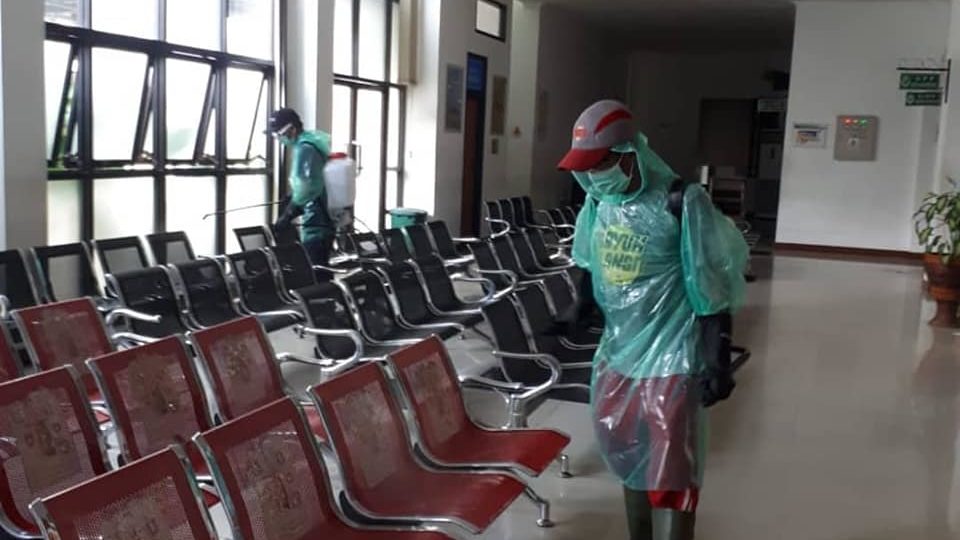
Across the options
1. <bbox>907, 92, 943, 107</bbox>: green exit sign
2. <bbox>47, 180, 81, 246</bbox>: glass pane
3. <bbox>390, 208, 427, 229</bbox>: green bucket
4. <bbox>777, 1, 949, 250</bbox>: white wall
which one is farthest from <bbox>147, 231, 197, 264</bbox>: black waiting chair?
<bbox>907, 92, 943, 107</bbox>: green exit sign

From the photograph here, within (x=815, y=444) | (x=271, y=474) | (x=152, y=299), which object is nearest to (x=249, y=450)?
(x=271, y=474)

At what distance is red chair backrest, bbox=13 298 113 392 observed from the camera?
2.95 metres

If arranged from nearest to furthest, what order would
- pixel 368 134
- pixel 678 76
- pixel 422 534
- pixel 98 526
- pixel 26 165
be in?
pixel 98 526 → pixel 422 534 → pixel 26 165 → pixel 368 134 → pixel 678 76

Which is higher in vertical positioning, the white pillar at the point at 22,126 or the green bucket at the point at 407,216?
the white pillar at the point at 22,126

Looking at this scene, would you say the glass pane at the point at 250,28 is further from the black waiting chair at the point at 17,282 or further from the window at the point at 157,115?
the black waiting chair at the point at 17,282

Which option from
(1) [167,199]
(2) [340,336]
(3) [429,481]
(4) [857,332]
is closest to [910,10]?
(4) [857,332]

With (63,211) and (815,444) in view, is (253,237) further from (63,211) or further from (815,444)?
(815,444)

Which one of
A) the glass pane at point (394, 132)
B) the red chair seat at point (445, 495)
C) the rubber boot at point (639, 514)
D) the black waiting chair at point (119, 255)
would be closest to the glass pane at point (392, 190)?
the glass pane at point (394, 132)

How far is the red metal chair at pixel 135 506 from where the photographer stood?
1552mm

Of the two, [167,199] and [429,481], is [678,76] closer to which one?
[167,199]

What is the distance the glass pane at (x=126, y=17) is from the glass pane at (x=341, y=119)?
2.48 m

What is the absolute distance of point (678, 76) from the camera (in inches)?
720

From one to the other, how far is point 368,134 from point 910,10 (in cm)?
736

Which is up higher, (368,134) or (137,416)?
(368,134)
